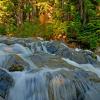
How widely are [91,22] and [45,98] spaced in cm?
1046

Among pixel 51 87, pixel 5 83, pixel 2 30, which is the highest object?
pixel 5 83

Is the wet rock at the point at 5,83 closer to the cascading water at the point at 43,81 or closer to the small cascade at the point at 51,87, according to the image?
the cascading water at the point at 43,81

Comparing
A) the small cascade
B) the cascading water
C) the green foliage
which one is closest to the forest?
the green foliage

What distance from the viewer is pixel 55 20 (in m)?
17.7

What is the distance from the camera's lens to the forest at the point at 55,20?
53.0 feet

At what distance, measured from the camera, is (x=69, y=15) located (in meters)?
18.0

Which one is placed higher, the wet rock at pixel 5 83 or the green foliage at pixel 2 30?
the wet rock at pixel 5 83

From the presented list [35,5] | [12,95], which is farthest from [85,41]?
[12,95]

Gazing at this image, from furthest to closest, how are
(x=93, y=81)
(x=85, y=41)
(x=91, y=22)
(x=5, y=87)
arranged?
(x=91, y=22)
(x=85, y=41)
(x=93, y=81)
(x=5, y=87)

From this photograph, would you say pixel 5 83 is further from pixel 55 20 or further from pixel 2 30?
pixel 2 30

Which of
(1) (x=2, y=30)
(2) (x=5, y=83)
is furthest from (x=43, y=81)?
(1) (x=2, y=30)

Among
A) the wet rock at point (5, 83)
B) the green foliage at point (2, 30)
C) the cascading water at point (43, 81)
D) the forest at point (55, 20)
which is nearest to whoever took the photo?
the wet rock at point (5, 83)

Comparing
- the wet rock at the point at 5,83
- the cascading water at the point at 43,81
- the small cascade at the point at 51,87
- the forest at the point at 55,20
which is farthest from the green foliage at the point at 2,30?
the wet rock at the point at 5,83

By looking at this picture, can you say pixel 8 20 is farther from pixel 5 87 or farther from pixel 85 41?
pixel 5 87
